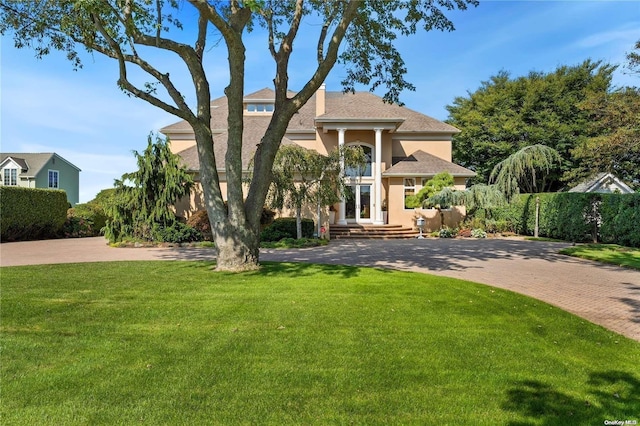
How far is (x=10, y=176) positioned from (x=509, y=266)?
4046cm

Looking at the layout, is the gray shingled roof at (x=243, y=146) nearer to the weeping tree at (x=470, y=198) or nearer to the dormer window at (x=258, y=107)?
the dormer window at (x=258, y=107)

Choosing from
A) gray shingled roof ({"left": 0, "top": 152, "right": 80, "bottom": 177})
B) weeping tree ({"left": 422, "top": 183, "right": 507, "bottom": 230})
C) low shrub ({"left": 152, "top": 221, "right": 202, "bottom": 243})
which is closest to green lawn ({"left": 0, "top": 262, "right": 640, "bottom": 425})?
low shrub ({"left": 152, "top": 221, "right": 202, "bottom": 243})

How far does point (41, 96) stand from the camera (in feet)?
32.0

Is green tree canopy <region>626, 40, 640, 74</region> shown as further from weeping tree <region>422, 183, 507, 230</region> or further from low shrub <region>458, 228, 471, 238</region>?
low shrub <region>458, 228, 471, 238</region>

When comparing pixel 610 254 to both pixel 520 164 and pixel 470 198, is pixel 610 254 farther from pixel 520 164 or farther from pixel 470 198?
pixel 520 164

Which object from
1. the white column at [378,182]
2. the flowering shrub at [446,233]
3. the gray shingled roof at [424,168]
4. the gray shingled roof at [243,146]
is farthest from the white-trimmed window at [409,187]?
the gray shingled roof at [243,146]

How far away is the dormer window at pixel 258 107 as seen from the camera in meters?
27.5

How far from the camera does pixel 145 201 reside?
16.8 m

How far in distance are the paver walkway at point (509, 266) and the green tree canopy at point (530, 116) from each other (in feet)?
63.9

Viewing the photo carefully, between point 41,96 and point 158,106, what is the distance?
3.67 m

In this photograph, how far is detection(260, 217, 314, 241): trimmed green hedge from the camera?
59.2ft

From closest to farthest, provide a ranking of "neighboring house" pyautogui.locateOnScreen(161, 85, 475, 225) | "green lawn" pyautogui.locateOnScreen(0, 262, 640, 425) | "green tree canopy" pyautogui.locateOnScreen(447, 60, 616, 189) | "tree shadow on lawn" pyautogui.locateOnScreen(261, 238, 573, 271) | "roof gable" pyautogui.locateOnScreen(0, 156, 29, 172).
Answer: "green lawn" pyautogui.locateOnScreen(0, 262, 640, 425), "tree shadow on lawn" pyautogui.locateOnScreen(261, 238, 573, 271), "neighboring house" pyautogui.locateOnScreen(161, 85, 475, 225), "green tree canopy" pyautogui.locateOnScreen(447, 60, 616, 189), "roof gable" pyautogui.locateOnScreen(0, 156, 29, 172)

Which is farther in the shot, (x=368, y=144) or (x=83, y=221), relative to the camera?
(x=368, y=144)

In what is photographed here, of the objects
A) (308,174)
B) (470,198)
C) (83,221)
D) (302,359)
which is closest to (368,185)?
(470,198)
